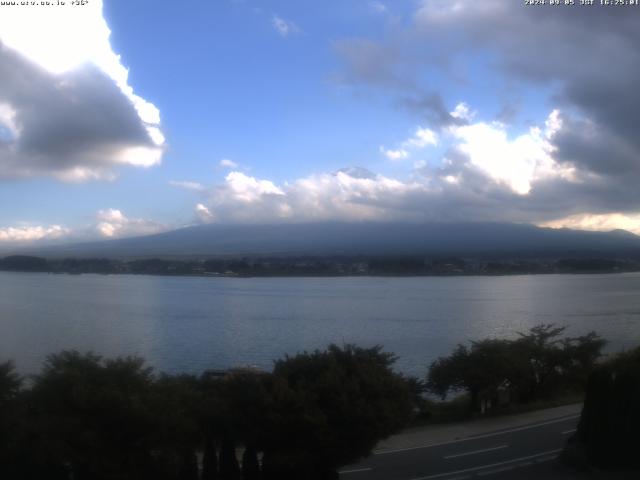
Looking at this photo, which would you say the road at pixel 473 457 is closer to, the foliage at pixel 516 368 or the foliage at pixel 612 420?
the foliage at pixel 612 420

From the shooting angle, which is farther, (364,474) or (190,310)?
A: (190,310)

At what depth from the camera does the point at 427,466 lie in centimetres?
1005

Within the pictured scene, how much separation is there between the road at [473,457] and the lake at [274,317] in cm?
930

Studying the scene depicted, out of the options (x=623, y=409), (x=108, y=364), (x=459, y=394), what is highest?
(x=108, y=364)

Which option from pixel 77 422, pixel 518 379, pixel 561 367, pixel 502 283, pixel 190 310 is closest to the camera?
pixel 77 422

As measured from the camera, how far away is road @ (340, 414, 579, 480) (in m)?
9.57

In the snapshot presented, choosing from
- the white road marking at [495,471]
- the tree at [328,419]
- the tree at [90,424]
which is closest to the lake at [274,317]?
the white road marking at [495,471]

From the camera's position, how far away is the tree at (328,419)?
836cm

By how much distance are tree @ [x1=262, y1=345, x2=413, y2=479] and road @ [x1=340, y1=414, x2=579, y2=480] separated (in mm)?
1198

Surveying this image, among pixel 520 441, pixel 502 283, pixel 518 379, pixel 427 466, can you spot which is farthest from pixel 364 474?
pixel 502 283

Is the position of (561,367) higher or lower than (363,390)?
lower

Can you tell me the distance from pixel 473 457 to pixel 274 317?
25288 mm

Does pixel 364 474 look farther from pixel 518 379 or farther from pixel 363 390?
pixel 518 379

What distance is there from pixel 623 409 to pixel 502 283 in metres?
57.2
